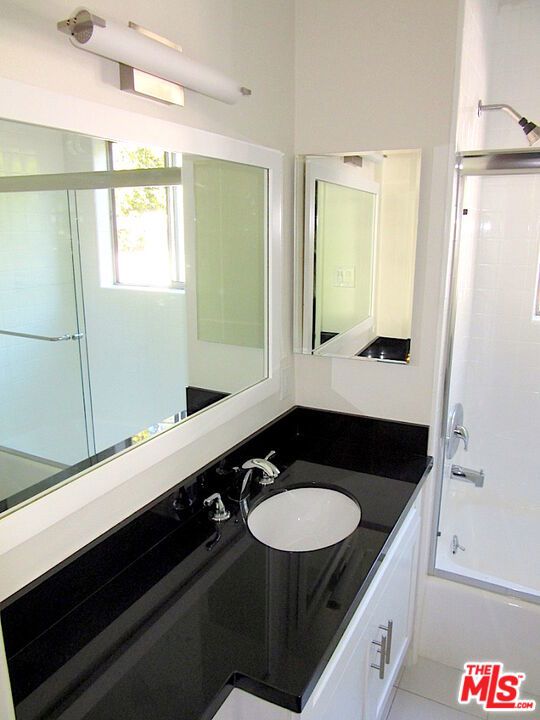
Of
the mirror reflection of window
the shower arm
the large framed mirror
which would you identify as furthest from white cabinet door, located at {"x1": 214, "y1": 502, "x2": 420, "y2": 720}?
the shower arm

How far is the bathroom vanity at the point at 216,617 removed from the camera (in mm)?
1054

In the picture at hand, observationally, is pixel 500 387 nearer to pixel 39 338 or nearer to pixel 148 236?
pixel 148 236

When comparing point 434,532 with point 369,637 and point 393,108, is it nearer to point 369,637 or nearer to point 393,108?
point 369,637

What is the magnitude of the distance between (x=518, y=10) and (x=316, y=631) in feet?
9.24

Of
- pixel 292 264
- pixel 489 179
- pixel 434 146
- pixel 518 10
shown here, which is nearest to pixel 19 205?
pixel 292 264

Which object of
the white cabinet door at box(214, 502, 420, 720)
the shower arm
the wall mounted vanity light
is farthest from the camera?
the shower arm

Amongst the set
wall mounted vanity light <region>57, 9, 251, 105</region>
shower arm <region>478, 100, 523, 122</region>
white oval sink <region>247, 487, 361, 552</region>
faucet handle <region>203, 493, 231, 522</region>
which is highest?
shower arm <region>478, 100, 523, 122</region>

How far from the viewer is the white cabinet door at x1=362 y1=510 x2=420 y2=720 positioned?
5.23 ft

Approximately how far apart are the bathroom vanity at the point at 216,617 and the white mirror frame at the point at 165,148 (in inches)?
5.4

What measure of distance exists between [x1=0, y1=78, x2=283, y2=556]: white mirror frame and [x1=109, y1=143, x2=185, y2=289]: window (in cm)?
16

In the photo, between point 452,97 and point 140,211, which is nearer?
point 140,211

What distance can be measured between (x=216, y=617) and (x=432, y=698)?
4.27 feet

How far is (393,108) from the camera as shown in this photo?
1838mm

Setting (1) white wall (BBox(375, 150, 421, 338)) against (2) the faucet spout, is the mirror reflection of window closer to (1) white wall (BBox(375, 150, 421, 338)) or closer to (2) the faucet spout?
(1) white wall (BBox(375, 150, 421, 338))
